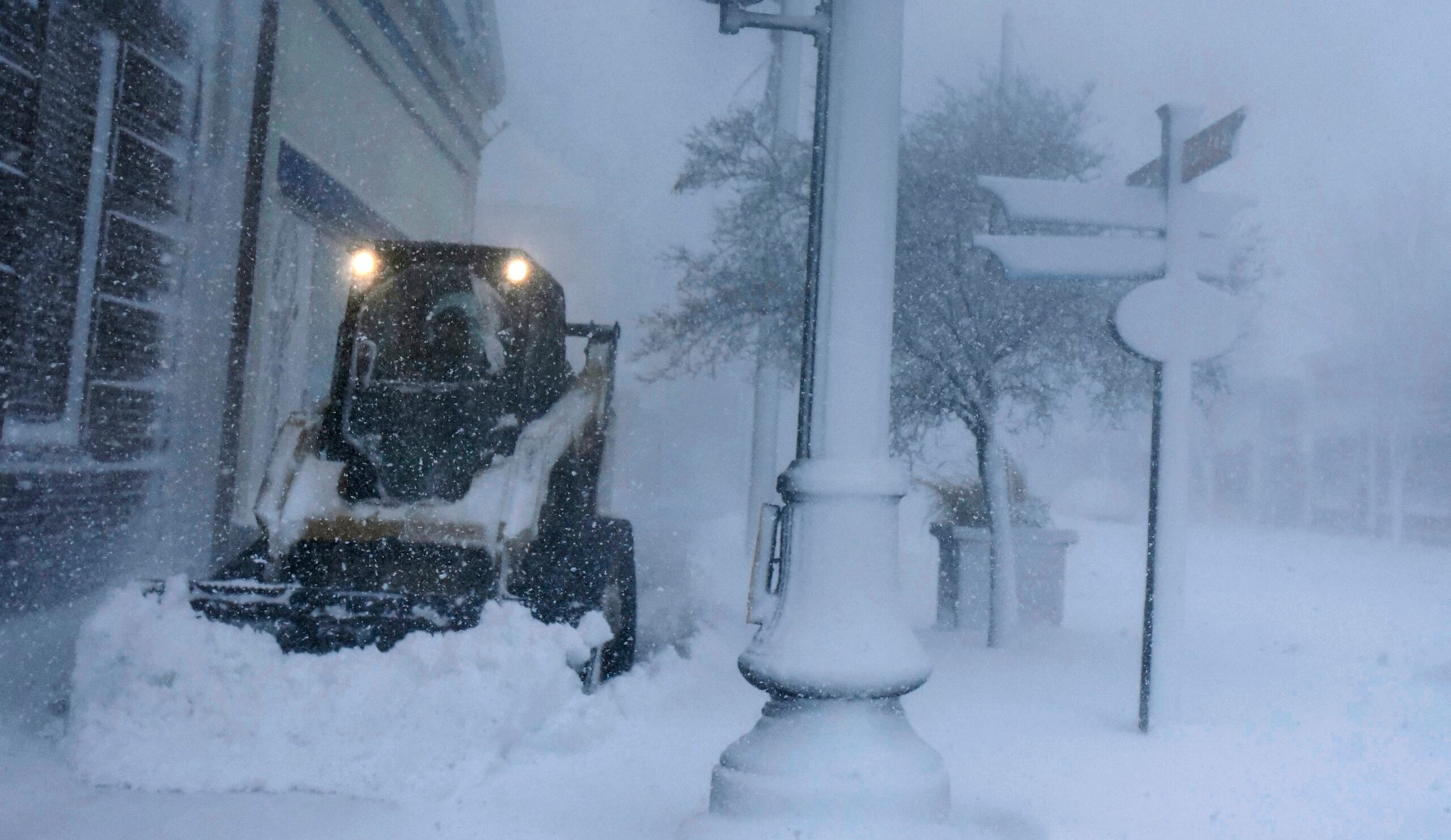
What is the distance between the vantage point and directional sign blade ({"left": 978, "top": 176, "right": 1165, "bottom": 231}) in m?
5.12

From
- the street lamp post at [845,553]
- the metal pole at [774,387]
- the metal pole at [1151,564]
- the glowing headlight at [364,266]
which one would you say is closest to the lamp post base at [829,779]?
the street lamp post at [845,553]

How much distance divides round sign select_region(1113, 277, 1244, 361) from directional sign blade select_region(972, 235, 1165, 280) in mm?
169

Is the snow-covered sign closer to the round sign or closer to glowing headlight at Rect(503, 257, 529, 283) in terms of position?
the round sign

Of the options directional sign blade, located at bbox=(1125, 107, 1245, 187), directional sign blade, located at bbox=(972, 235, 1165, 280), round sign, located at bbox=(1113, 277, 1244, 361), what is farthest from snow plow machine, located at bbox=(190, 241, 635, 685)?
directional sign blade, located at bbox=(1125, 107, 1245, 187)

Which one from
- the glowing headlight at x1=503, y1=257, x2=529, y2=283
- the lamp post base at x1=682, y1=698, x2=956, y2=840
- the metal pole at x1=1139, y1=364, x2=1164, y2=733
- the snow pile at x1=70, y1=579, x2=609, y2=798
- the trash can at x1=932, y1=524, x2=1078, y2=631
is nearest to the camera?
the lamp post base at x1=682, y1=698, x2=956, y2=840

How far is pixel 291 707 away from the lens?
14.5 feet

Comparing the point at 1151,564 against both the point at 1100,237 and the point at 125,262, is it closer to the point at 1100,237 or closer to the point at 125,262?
the point at 1100,237

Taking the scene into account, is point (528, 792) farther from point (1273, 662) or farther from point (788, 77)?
point (788, 77)

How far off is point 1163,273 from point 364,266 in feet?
14.6

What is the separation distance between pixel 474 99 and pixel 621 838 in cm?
1563

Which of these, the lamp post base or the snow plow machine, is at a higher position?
the snow plow machine

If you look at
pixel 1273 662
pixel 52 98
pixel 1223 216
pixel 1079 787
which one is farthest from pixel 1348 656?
pixel 52 98

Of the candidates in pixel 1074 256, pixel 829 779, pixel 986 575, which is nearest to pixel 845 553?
pixel 829 779

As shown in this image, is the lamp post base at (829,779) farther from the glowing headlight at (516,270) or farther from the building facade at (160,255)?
the building facade at (160,255)
